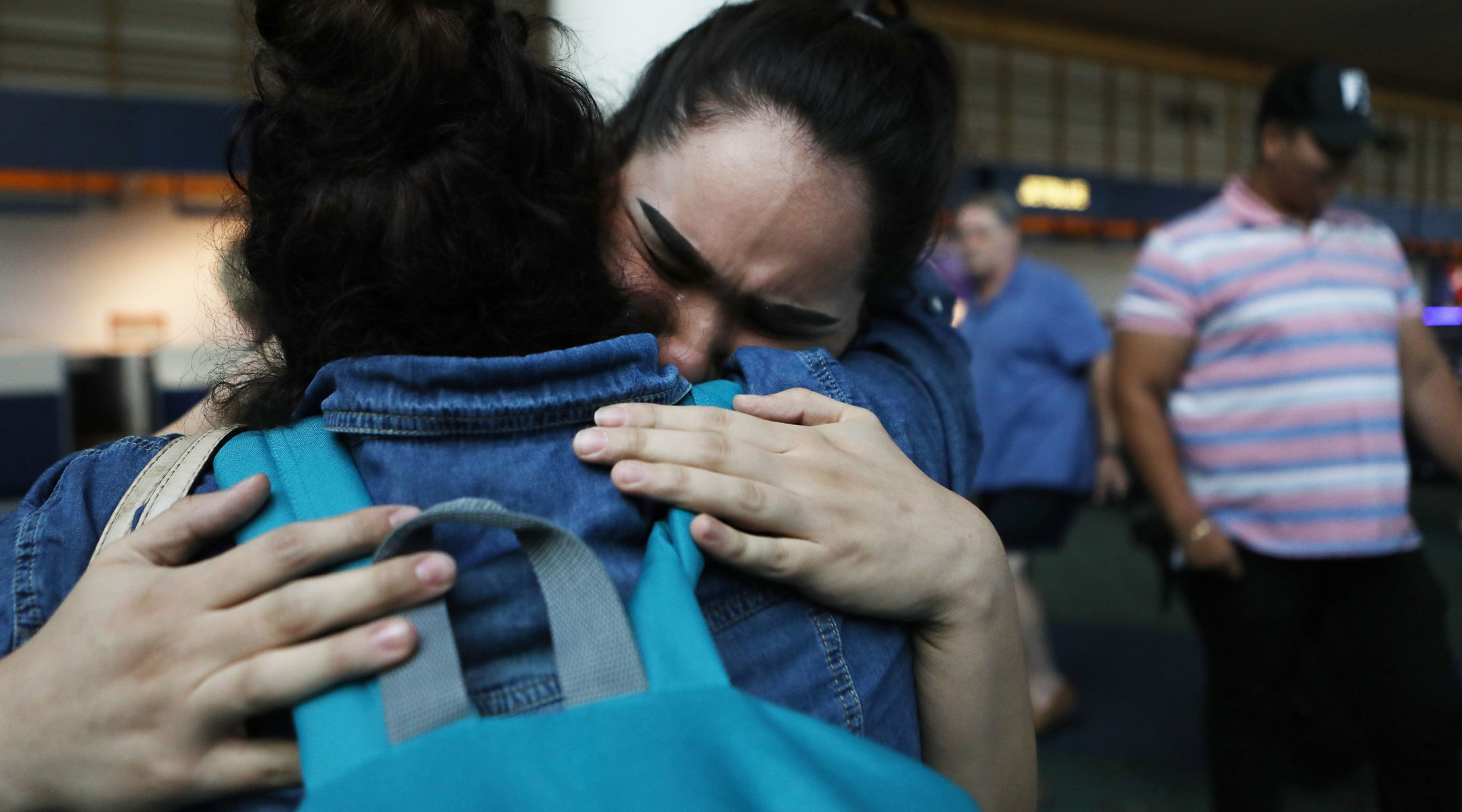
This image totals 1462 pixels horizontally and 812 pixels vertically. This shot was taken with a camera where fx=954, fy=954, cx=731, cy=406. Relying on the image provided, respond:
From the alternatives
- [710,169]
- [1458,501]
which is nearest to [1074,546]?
[1458,501]

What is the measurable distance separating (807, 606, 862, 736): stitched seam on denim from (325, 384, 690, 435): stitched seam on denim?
23 centimetres

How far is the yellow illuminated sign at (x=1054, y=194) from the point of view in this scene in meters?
8.65

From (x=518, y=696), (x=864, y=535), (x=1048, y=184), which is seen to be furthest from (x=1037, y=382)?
(x=1048, y=184)

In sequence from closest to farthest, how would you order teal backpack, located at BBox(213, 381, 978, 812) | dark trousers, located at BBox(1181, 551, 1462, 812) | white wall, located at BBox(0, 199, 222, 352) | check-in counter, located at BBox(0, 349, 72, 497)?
teal backpack, located at BBox(213, 381, 978, 812) < dark trousers, located at BBox(1181, 551, 1462, 812) < check-in counter, located at BBox(0, 349, 72, 497) < white wall, located at BBox(0, 199, 222, 352)

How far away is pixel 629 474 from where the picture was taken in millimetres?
655

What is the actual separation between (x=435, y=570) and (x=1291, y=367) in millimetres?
1948

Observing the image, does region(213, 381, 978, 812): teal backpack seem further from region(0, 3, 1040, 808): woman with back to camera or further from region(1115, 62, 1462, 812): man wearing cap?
region(1115, 62, 1462, 812): man wearing cap

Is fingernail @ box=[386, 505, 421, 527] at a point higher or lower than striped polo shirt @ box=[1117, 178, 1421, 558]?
higher

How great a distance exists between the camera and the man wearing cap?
1.93 metres

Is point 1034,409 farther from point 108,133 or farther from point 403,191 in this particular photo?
point 108,133

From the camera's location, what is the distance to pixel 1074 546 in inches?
218

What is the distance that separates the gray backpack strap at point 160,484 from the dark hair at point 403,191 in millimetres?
62

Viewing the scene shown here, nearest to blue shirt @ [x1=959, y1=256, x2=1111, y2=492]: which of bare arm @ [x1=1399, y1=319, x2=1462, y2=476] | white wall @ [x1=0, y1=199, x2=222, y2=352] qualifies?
bare arm @ [x1=1399, y1=319, x2=1462, y2=476]

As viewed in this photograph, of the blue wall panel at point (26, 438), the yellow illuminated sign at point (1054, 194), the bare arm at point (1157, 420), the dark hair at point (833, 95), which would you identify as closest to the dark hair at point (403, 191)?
the dark hair at point (833, 95)
